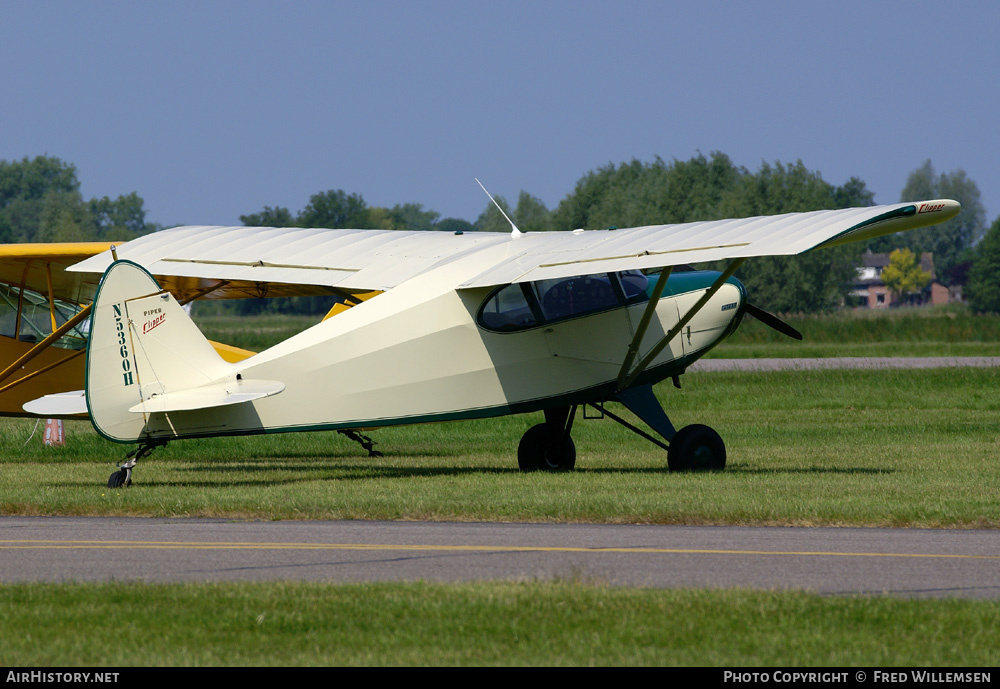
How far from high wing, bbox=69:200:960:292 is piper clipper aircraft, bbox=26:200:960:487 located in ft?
0.10

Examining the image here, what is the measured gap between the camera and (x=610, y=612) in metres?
6.74

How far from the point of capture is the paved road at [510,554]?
26.2 feet

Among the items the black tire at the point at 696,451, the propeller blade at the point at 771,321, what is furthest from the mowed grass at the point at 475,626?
the propeller blade at the point at 771,321

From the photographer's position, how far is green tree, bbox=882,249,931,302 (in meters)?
174

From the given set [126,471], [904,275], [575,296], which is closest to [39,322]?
[126,471]

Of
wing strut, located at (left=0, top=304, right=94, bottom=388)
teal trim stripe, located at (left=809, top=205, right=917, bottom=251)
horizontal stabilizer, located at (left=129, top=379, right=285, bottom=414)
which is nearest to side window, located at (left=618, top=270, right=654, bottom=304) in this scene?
teal trim stripe, located at (left=809, top=205, right=917, bottom=251)

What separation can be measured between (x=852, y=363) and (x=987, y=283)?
3200 inches

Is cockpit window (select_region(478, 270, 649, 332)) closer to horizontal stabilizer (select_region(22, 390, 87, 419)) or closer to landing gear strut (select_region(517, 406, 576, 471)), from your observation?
landing gear strut (select_region(517, 406, 576, 471))

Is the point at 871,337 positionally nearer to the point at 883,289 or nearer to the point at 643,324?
the point at 643,324

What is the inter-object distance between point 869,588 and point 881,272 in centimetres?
18080

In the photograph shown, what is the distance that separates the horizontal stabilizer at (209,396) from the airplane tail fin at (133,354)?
3cm

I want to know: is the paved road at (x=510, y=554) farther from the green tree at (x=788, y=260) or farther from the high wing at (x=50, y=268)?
the green tree at (x=788, y=260)
